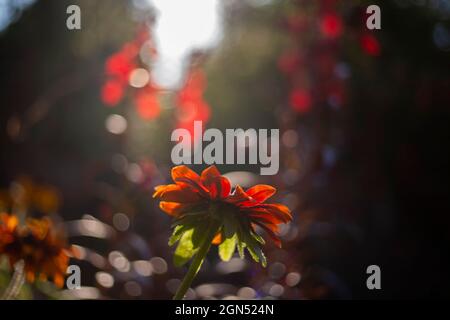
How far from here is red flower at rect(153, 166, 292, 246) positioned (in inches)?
22.1

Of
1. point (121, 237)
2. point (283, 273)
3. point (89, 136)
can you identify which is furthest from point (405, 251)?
point (89, 136)

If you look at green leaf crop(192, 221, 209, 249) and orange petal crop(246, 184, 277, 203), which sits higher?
orange petal crop(246, 184, 277, 203)

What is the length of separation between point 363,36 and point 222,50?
9.78 ft

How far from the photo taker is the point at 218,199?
58 centimetres

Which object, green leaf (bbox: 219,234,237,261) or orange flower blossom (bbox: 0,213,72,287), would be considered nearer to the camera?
green leaf (bbox: 219,234,237,261)

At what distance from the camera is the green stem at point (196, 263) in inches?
21.0

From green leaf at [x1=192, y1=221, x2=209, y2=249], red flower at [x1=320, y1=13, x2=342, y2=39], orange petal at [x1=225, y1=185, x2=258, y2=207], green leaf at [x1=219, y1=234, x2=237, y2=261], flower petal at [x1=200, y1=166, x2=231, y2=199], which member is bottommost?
green leaf at [x1=219, y1=234, x2=237, y2=261]

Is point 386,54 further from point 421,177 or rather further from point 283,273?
point 283,273

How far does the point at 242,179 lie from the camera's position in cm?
147

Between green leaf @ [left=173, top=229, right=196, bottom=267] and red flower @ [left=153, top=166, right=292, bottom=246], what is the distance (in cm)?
3

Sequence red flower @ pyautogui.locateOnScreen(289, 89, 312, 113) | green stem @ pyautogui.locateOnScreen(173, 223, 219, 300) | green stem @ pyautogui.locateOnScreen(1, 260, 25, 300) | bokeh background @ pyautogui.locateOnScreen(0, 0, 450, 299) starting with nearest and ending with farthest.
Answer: green stem @ pyautogui.locateOnScreen(173, 223, 219, 300), green stem @ pyautogui.locateOnScreen(1, 260, 25, 300), bokeh background @ pyautogui.locateOnScreen(0, 0, 450, 299), red flower @ pyautogui.locateOnScreen(289, 89, 312, 113)

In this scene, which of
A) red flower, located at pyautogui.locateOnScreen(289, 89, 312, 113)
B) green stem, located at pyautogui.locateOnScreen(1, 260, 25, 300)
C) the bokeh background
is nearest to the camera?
green stem, located at pyautogui.locateOnScreen(1, 260, 25, 300)

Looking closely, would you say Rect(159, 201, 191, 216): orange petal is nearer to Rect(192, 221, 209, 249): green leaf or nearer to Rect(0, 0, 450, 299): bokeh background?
Rect(192, 221, 209, 249): green leaf

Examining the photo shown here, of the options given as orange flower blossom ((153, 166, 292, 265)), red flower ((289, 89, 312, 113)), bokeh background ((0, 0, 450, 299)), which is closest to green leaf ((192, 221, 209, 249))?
orange flower blossom ((153, 166, 292, 265))
